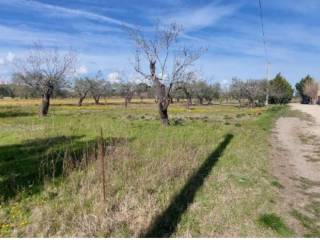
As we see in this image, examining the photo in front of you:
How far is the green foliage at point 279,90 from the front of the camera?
92519 millimetres

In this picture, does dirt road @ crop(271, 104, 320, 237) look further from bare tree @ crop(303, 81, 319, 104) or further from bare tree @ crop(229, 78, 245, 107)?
bare tree @ crop(303, 81, 319, 104)

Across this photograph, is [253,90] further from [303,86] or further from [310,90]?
[303,86]

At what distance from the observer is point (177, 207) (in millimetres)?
5875

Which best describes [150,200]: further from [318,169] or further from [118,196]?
[318,169]

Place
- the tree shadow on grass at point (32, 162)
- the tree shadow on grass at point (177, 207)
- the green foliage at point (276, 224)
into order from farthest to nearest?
the tree shadow on grass at point (32, 162) → the green foliage at point (276, 224) → the tree shadow on grass at point (177, 207)

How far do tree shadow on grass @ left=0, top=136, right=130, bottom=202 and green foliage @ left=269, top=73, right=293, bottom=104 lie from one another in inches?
3326

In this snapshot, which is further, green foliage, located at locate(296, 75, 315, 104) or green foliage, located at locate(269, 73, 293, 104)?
green foliage, located at locate(296, 75, 315, 104)

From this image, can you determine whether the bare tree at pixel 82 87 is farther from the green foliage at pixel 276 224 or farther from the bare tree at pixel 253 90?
the green foliage at pixel 276 224

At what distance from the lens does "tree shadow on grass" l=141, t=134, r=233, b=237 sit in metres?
4.94

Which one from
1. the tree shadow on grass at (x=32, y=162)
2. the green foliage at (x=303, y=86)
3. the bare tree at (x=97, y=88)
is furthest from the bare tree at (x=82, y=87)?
the green foliage at (x=303, y=86)

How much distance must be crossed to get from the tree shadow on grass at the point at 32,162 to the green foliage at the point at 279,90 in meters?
84.5

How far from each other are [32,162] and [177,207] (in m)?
5.29

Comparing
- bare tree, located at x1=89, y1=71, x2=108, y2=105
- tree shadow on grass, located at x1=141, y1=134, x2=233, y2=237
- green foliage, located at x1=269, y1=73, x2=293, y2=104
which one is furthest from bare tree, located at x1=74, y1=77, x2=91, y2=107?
tree shadow on grass, located at x1=141, y1=134, x2=233, y2=237

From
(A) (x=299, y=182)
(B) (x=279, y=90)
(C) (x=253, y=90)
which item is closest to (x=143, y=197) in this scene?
(A) (x=299, y=182)
